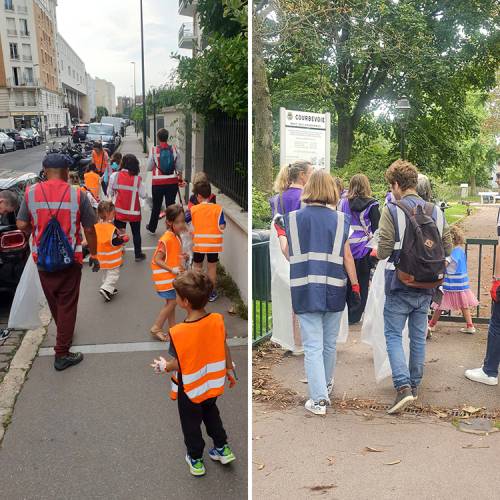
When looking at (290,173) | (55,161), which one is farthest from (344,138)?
(55,161)

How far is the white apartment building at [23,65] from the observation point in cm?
513

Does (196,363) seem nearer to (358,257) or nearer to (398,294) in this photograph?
(398,294)

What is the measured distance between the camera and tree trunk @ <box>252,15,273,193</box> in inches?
191

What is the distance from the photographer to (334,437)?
2.84 metres

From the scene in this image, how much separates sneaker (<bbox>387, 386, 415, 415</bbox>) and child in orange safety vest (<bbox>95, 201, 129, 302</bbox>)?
3.09 metres

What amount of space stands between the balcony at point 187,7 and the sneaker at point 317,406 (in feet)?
13.0

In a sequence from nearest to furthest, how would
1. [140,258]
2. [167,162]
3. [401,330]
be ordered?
1. [401,330]
2. [140,258]
3. [167,162]

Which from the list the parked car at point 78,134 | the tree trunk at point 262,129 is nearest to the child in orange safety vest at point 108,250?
the tree trunk at point 262,129

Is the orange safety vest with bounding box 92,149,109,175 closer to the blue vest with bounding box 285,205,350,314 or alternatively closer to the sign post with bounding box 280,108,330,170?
the sign post with bounding box 280,108,330,170

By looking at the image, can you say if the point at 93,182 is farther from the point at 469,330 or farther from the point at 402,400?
the point at 402,400

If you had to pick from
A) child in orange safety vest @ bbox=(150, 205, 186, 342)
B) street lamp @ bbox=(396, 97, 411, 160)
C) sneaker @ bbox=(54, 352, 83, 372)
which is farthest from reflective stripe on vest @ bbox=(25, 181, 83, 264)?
street lamp @ bbox=(396, 97, 411, 160)

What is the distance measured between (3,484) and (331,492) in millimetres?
1424

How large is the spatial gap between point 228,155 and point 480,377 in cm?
337

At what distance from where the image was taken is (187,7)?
241 inches
